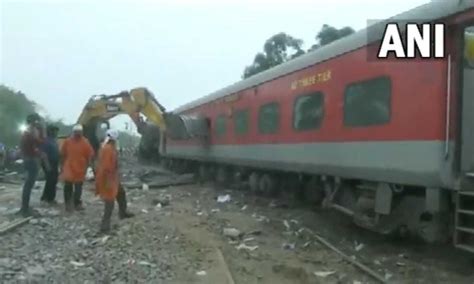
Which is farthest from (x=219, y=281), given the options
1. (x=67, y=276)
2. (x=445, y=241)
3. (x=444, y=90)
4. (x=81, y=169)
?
(x=81, y=169)

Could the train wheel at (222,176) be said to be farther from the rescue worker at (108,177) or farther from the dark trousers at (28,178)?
the rescue worker at (108,177)

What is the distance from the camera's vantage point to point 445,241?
324 inches

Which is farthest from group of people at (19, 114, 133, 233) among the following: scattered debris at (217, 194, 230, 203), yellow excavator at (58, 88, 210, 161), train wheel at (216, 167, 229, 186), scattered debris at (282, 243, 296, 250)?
train wheel at (216, 167, 229, 186)

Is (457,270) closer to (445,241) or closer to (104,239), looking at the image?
(445,241)

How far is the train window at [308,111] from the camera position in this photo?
11.5 m

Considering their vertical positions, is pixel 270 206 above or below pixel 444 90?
below

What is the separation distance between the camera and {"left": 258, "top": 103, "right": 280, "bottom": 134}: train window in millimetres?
14023

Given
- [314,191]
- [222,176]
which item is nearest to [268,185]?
[314,191]

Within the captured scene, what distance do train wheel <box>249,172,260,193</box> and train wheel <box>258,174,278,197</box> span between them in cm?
18

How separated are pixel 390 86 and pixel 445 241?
1.99 m

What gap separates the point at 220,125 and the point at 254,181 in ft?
9.79

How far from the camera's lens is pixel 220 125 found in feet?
64.0

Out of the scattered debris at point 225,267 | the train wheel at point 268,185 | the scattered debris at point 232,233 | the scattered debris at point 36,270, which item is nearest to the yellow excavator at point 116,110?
the train wheel at point 268,185

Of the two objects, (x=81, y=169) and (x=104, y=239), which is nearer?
(x=104, y=239)
